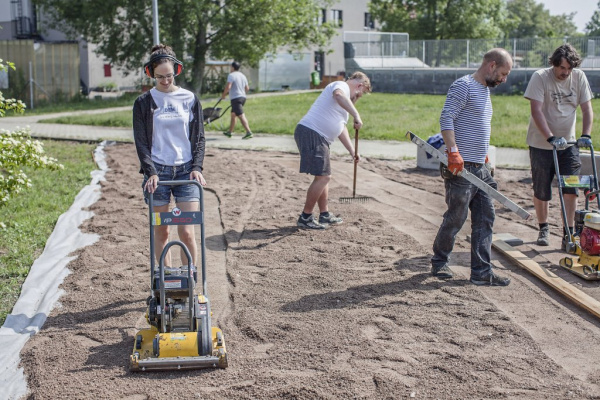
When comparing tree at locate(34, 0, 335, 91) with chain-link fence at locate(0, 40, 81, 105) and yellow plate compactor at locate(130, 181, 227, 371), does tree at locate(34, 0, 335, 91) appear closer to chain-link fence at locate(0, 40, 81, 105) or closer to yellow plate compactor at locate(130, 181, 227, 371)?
chain-link fence at locate(0, 40, 81, 105)

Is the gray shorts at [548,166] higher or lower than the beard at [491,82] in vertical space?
lower

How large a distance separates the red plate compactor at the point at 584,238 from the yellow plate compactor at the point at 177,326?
358 cm

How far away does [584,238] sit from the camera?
6.73 m

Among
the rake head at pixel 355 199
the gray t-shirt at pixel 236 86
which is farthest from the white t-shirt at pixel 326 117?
the gray t-shirt at pixel 236 86

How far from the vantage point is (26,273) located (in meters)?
6.93

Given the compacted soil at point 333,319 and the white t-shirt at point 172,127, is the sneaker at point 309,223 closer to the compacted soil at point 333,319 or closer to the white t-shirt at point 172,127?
the compacted soil at point 333,319

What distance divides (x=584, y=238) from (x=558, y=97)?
5.35 feet

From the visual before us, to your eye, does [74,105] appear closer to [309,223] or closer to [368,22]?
[309,223]

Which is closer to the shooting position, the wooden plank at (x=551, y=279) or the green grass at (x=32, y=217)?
the wooden plank at (x=551, y=279)

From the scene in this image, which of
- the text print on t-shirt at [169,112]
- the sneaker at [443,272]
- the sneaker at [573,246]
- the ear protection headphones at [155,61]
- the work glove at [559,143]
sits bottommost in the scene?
the sneaker at [443,272]

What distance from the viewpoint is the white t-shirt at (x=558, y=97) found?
7539 mm

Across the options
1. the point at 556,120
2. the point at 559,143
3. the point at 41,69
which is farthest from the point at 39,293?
the point at 41,69

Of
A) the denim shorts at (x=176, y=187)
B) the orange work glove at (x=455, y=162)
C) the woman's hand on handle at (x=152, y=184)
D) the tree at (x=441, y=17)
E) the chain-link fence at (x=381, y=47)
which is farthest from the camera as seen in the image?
the tree at (x=441, y=17)

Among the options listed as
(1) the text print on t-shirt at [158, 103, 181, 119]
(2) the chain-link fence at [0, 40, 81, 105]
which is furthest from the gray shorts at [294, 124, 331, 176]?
(2) the chain-link fence at [0, 40, 81, 105]
